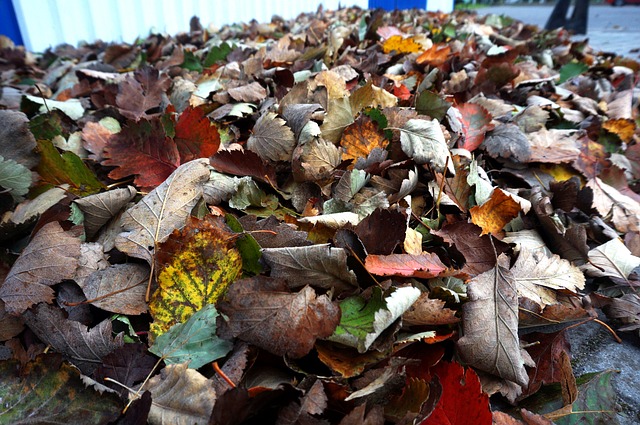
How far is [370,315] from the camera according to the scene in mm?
771

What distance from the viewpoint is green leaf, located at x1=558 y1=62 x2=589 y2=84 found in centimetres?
234

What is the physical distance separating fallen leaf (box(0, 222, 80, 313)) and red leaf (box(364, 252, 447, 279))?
0.60 metres

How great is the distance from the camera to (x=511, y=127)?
140cm

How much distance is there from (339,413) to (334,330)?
125mm

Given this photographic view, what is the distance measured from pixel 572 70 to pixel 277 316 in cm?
234

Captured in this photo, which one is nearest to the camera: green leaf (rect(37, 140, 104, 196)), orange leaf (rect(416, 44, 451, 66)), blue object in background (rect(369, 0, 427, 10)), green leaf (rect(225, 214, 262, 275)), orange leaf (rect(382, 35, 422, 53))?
green leaf (rect(225, 214, 262, 275))

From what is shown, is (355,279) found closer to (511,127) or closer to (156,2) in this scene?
(511,127)

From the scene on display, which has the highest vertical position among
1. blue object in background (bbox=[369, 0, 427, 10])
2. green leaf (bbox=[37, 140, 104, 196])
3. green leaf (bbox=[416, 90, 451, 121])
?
blue object in background (bbox=[369, 0, 427, 10])

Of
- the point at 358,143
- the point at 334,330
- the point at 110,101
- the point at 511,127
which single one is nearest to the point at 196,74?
the point at 110,101

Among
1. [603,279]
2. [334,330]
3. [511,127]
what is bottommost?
[603,279]

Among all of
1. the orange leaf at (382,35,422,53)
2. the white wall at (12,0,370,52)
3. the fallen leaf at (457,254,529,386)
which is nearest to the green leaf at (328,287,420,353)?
the fallen leaf at (457,254,529,386)

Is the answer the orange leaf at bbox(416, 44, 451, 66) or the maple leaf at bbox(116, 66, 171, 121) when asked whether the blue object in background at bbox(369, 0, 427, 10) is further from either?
the maple leaf at bbox(116, 66, 171, 121)

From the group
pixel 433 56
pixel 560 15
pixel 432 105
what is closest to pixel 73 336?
pixel 432 105

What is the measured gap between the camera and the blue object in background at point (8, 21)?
10.3 feet
